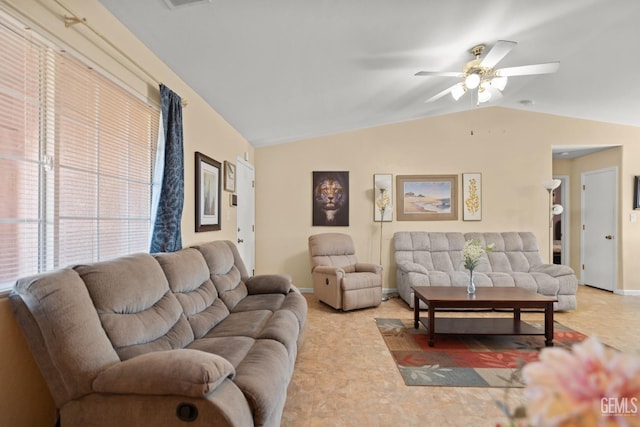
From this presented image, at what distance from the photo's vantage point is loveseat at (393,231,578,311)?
4.18 m

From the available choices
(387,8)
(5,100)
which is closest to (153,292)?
(5,100)

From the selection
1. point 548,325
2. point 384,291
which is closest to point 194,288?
point 548,325

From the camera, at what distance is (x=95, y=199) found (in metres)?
1.88

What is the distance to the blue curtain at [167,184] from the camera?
2.37 metres

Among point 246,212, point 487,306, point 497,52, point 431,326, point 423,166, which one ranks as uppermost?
point 497,52

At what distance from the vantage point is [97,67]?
6.04 ft

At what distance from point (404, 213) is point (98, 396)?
4.59 meters

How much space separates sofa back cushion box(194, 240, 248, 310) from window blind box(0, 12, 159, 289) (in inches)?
25.0

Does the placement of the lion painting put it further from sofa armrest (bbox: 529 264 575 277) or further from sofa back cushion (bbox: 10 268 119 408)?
sofa back cushion (bbox: 10 268 119 408)

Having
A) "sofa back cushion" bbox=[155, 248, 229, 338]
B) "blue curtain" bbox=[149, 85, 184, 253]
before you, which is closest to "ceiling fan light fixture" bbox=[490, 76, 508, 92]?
"blue curtain" bbox=[149, 85, 184, 253]

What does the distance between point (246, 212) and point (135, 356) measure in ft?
11.3

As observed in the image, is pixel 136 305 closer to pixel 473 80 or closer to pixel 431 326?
pixel 431 326

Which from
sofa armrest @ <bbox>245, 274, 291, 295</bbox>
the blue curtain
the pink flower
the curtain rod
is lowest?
sofa armrest @ <bbox>245, 274, 291, 295</bbox>

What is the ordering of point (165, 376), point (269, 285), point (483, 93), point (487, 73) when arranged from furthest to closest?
point (269, 285), point (483, 93), point (487, 73), point (165, 376)
